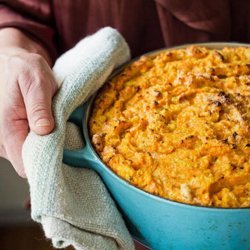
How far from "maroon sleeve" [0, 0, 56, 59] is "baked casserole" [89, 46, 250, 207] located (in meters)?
0.20

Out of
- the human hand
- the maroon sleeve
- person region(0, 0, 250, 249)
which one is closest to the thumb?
the human hand

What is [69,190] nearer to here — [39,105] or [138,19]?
[39,105]

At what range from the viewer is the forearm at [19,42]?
87 cm

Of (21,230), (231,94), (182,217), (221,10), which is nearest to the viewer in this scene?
(182,217)

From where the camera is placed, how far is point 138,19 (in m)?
Answer: 0.94

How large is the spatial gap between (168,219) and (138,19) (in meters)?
0.44

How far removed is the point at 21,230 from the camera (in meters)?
1.57

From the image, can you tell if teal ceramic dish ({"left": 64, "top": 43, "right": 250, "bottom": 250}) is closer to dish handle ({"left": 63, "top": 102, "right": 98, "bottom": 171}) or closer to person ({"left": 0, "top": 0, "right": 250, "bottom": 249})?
dish handle ({"left": 63, "top": 102, "right": 98, "bottom": 171})

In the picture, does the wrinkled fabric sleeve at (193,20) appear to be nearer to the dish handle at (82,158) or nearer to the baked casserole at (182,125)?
the baked casserole at (182,125)

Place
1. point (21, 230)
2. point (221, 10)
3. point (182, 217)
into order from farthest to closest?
point (21, 230) < point (221, 10) < point (182, 217)

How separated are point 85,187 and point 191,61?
0.86 feet

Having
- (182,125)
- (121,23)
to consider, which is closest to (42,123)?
(182,125)

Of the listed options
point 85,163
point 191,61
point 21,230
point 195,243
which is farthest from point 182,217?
point 21,230

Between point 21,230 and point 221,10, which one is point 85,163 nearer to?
point 221,10
